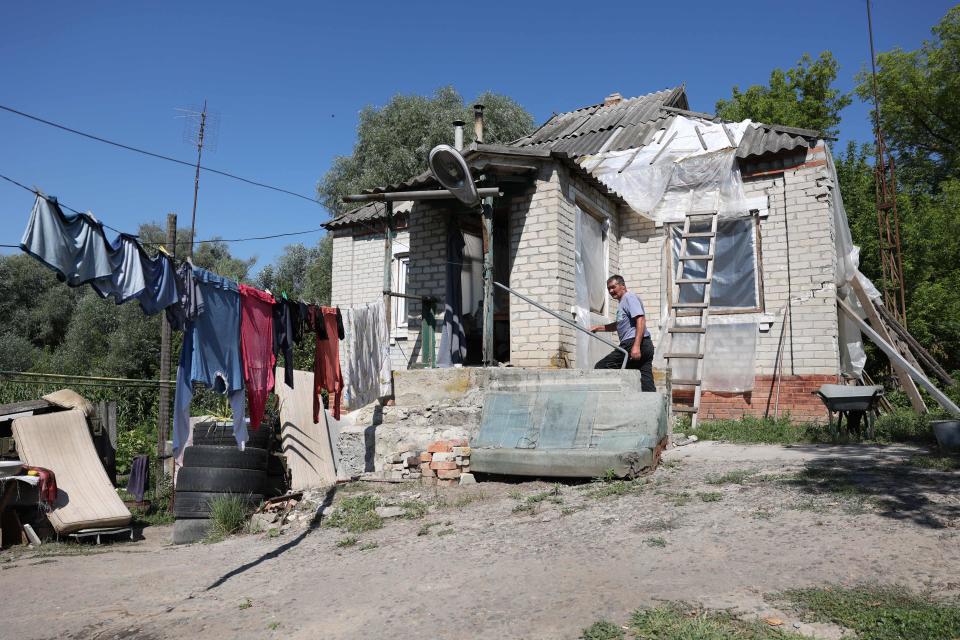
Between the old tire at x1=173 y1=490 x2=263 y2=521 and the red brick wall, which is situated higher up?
the red brick wall

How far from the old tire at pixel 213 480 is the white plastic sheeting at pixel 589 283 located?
4.57m

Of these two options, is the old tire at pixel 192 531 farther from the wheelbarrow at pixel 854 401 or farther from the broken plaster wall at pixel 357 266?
the broken plaster wall at pixel 357 266

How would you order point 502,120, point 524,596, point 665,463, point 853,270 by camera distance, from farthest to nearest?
point 502,120, point 853,270, point 665,463, point 524,596

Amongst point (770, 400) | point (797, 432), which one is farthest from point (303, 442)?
point (770, 400)

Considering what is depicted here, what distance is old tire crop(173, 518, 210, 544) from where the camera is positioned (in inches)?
263

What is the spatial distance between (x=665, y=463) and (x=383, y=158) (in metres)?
18.8

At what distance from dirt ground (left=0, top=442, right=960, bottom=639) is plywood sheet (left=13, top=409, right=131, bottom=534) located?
1.02 meters

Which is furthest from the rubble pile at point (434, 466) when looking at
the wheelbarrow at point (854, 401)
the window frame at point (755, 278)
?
the window frame at point (755, 278)

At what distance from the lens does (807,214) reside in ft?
32.2

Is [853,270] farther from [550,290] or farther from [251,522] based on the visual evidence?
[251,522]

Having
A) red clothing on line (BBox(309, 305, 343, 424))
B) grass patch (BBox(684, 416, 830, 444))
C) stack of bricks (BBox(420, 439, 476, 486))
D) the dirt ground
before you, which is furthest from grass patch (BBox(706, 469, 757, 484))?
red clothing on line (BBox(309, 305, 343, 424))

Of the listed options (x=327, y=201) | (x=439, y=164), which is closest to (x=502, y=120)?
(x=327, y=201)

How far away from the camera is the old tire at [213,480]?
6.82m

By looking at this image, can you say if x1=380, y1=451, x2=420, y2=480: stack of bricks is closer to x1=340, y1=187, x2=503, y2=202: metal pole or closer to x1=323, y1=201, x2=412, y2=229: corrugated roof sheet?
x1=340, y1=187, x2=503, y2=202: metal pole
